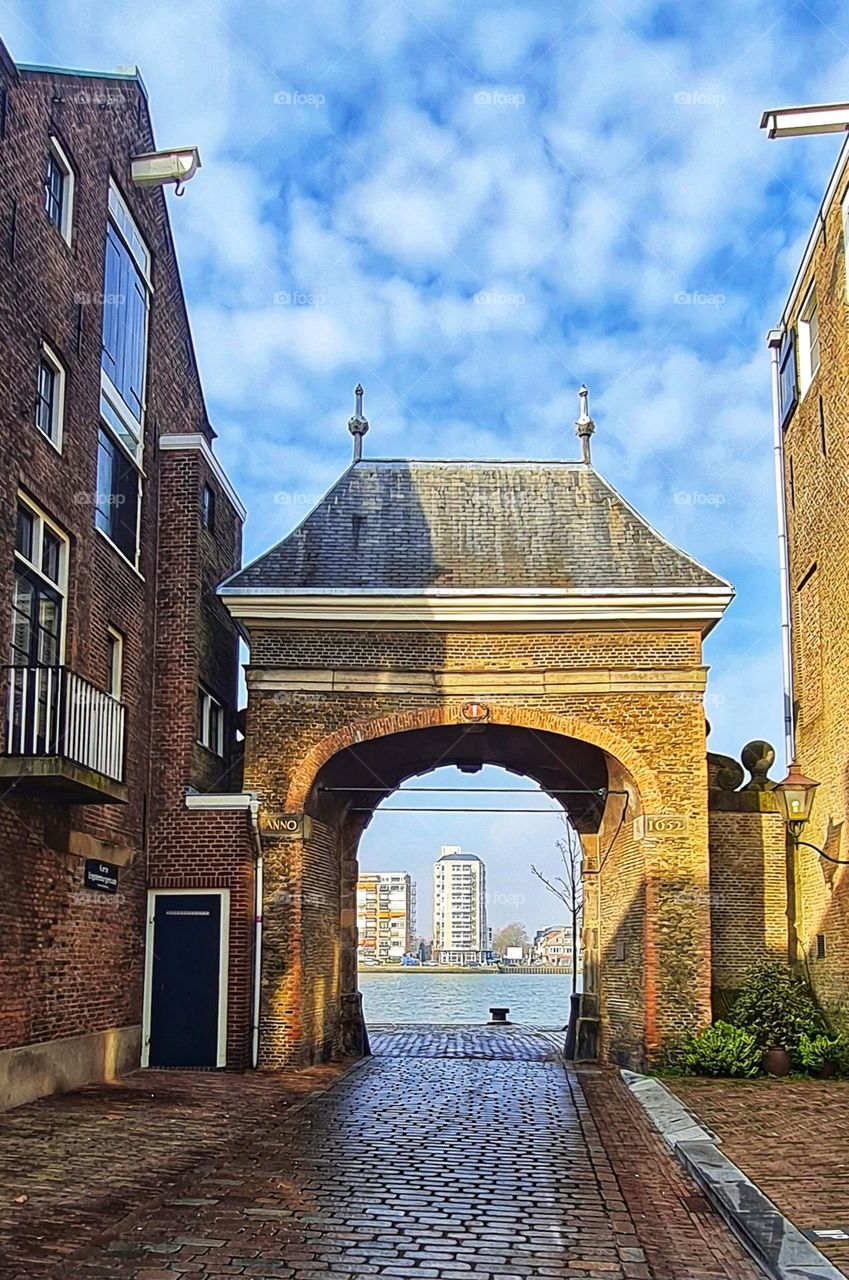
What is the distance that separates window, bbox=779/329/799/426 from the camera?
20297 mm

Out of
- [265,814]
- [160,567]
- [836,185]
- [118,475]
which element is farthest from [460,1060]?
[836,185]

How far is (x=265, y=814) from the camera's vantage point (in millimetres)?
Result: 18344

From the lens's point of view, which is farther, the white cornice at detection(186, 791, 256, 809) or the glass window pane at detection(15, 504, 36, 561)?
the white cornice at detection(186, 791, 256, 809)

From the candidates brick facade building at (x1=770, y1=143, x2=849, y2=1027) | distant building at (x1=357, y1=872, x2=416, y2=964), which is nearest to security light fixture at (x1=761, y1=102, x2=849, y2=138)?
brick facade building at (x1=770, y1=143, x2=849, y2=1027)

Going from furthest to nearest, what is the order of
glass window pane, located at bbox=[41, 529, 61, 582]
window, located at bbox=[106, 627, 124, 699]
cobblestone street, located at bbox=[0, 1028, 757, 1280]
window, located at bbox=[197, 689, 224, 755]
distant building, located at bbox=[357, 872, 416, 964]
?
distant building, located at bbox=[357, 872, 416, 964] < window, located at bbox=[197, 689, 224, 755] < window, located at bbox=[106, 627, 124, 699] < glass window pane, located at bbox=[41, 529, 61, 582] < cobblestone street, located at bbox=[0, 1028, 757, 1280]

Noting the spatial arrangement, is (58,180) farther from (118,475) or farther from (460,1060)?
(460,1060)

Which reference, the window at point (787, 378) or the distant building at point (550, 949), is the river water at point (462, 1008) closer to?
the window at point (787, 378)

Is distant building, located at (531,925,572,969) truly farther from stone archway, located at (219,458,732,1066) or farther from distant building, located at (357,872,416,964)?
stone archway, located at (219,458,732,1066)

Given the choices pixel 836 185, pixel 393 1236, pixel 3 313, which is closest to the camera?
pixel 393 1236

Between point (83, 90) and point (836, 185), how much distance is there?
31.2 feet

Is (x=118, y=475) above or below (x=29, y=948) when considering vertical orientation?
above

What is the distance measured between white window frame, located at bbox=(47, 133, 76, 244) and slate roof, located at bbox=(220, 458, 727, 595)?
18.0 ft

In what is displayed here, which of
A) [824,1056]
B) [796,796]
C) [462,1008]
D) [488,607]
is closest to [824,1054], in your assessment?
[824,1056]

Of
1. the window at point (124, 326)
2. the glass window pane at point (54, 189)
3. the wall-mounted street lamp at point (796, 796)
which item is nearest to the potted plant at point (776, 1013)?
the wall-mounted street lamp at point (796, 796)
